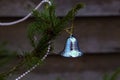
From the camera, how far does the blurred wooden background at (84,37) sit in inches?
63.4

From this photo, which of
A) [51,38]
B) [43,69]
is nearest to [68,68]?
[43,69]

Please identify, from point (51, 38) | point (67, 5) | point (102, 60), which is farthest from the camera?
point (102, 60)

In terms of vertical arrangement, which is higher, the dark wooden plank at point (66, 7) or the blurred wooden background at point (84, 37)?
the dark wooden plank at point (66, 7)

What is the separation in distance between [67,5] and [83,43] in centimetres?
21

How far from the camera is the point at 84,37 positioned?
5.45ft

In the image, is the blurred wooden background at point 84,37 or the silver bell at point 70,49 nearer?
the silver bell at point 70,49

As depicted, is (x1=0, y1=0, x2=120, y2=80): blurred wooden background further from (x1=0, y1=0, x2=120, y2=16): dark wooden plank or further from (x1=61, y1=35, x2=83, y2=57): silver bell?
(x1=61, y1=35, x2=83, y2=57): silver bell

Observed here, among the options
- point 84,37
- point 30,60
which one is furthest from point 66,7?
point 30,60

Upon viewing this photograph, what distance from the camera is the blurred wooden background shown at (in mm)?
1610

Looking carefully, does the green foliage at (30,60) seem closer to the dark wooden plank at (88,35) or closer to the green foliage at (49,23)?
the green foliage at (49,23)

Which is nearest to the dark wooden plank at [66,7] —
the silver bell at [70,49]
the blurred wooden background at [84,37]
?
the blurred wooden background at [84,37]

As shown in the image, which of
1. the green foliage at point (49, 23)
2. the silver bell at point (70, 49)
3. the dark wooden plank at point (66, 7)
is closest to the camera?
the green foliage at point (49, 23)

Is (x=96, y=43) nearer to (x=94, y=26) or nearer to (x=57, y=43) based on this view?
(x=94, y=26)

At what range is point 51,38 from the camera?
2.86 feet
